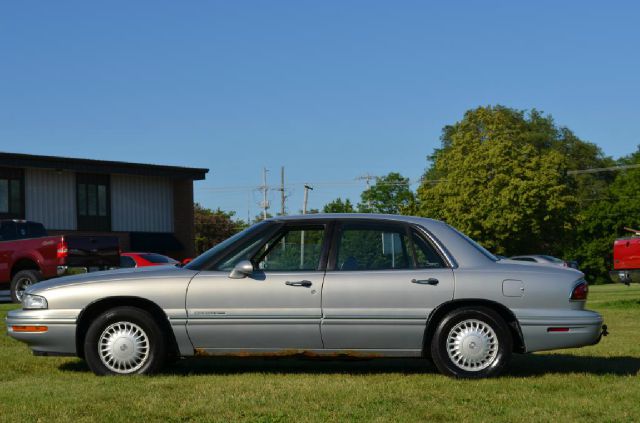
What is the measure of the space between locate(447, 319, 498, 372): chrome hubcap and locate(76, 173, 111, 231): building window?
149 ft

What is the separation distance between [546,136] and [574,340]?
83.7 metres

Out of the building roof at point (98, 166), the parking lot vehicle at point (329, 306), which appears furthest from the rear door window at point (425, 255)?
the building roof at point (98, 166)

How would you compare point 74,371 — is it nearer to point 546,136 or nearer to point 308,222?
point 308,222

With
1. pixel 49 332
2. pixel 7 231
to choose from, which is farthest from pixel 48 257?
pixel 49 332

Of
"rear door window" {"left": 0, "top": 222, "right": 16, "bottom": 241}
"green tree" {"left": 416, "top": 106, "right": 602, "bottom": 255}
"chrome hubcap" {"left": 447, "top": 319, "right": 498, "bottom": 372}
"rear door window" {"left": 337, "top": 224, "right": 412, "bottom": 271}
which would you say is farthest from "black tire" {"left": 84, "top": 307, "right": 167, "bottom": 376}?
"green tree" {"left": 416, "top": 106, "right": 602, "bottom": 255}

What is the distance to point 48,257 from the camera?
23.7m

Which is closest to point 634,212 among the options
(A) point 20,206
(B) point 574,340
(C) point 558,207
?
(C) point 558,207

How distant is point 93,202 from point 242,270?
45662 millimetres

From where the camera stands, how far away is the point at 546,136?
90.2 metres

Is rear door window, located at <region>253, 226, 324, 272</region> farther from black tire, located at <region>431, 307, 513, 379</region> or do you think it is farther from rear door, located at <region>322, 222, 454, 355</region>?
black tire, located at <region>431, 307, 513, 379</region>

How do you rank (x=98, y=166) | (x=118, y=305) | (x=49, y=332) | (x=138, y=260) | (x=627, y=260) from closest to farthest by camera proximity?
(x=49, y=332) → (x=118, y=305) → (x=627, y=260) → (x=138, y=260) → (x=98, y=166)

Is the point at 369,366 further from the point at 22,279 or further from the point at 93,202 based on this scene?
the point at 93,202

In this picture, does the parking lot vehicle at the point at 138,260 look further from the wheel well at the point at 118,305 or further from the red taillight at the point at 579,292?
the red taillight at the point at 579,292

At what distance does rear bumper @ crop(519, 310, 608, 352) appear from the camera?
8.79m
